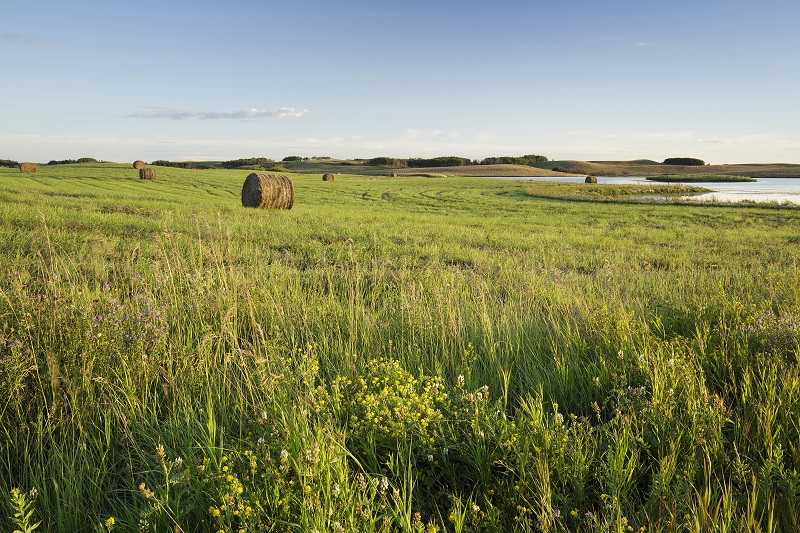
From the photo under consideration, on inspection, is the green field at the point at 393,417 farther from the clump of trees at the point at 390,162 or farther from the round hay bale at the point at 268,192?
the clump of trees at the point at 390,162

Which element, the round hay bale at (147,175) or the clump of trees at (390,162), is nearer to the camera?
the round hay bale at (147,175)

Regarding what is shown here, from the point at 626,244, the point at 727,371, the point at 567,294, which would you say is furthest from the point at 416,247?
the point at 727,371

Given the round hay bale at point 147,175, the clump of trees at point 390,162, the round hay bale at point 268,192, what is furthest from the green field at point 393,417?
the clump of trees at point 390,162

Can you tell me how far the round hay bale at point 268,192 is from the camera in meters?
26.0

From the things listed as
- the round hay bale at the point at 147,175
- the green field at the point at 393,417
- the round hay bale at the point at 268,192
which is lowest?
the green field at the point at 393,417

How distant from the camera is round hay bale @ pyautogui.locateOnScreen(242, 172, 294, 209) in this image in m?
26.0

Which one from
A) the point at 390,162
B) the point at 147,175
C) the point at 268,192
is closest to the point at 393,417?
the point at 268,192

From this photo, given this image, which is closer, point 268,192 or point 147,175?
point 268,192

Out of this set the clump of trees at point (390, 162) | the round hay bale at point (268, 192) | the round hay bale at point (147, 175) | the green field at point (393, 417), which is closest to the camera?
the green field at point (393, 417)

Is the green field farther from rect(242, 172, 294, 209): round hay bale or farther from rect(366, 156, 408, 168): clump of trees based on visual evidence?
rect(366, 156, 408, 168): clump of trees

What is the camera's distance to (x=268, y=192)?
26.0 meters

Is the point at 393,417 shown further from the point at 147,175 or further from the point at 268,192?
the point at 147,175

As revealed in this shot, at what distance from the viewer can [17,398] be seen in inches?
153

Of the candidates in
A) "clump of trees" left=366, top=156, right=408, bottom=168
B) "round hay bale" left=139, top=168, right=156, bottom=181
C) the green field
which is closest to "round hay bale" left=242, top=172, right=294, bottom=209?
the green field
